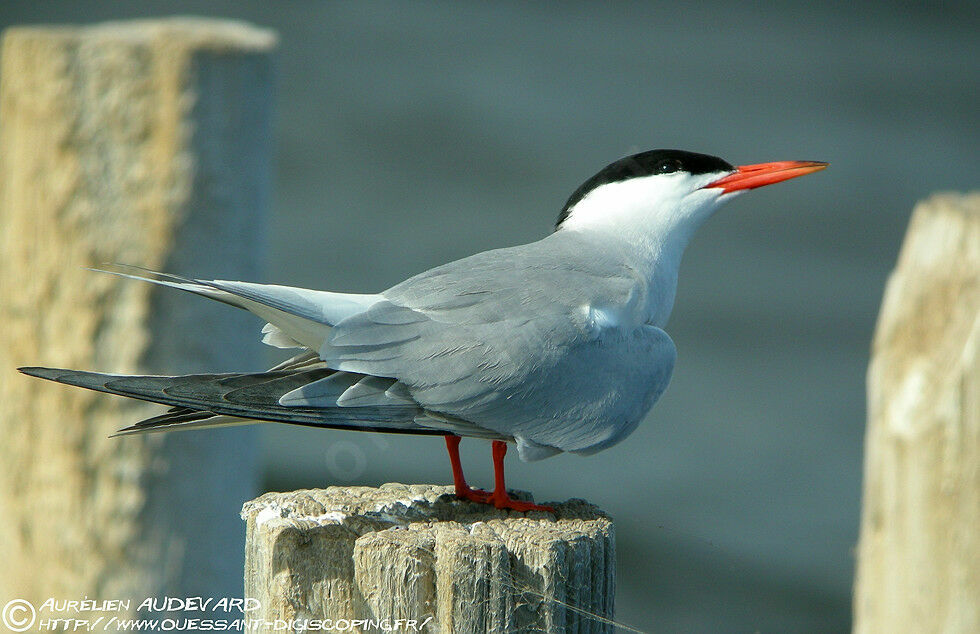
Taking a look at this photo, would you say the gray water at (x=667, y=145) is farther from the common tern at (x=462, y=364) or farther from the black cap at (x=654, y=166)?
the common tern at (x=462, y=364)

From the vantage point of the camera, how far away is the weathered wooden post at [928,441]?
8.95 feet

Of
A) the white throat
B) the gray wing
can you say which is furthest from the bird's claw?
the white throat

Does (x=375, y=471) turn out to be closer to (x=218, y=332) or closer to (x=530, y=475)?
(x=530, y=475)

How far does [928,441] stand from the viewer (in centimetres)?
278

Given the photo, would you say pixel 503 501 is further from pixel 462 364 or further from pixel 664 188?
pixel 664 188

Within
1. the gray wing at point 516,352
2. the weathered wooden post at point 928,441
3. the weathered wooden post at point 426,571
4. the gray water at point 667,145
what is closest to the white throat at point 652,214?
the gray wing at point 516,352

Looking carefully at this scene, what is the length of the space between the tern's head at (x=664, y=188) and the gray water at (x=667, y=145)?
3.45 m

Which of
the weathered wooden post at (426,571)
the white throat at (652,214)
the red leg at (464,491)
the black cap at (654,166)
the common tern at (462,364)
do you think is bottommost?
the weathered wooden post at (426,571)

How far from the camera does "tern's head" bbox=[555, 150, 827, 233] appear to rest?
3.32 metres

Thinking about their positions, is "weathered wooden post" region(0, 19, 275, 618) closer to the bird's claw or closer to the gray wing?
the gray wing

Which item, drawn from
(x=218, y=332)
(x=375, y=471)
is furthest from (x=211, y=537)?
(x=375, y=471)

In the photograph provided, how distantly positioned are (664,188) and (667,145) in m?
4.03

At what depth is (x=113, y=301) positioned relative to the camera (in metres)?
3.77

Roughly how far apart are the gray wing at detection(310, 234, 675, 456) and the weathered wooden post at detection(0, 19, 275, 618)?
4.51 ft
